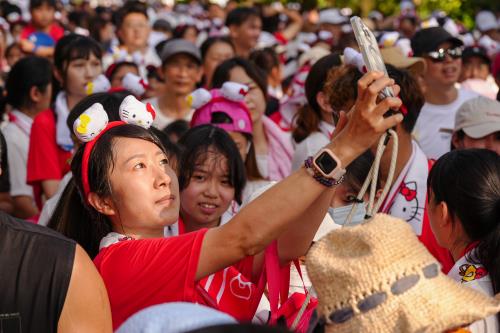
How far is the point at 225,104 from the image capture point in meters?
5.66

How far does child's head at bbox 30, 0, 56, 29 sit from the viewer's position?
10812 millimetres

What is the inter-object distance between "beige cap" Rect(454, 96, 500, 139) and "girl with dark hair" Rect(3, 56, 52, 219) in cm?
304

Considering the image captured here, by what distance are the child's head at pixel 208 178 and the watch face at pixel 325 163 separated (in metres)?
1.97

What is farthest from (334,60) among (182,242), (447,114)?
(182,242)

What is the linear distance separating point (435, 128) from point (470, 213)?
3039mm

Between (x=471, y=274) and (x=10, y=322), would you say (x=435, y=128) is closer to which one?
(x=471, y=274)

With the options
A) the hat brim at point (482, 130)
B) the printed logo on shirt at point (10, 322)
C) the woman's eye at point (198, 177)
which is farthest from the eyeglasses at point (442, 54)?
the printed logo on shirt at point (10, 322)

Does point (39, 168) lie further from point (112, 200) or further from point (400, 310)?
point (400, 310)

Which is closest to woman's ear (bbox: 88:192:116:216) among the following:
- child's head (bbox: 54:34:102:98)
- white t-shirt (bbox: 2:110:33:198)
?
white t-shirt (bbox: 2:110:33:198)

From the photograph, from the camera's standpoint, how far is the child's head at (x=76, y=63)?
6375 mm

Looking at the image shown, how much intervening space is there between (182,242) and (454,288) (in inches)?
34.2

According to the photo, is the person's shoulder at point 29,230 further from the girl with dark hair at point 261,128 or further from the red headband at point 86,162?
the girl with dark hair at point 261,128

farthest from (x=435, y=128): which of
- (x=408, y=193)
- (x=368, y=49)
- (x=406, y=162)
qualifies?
(x=368, y=49)

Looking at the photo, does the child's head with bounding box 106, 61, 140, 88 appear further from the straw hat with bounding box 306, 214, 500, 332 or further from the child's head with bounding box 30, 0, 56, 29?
the straw hat with bounding box 306, 214, 500, 332
